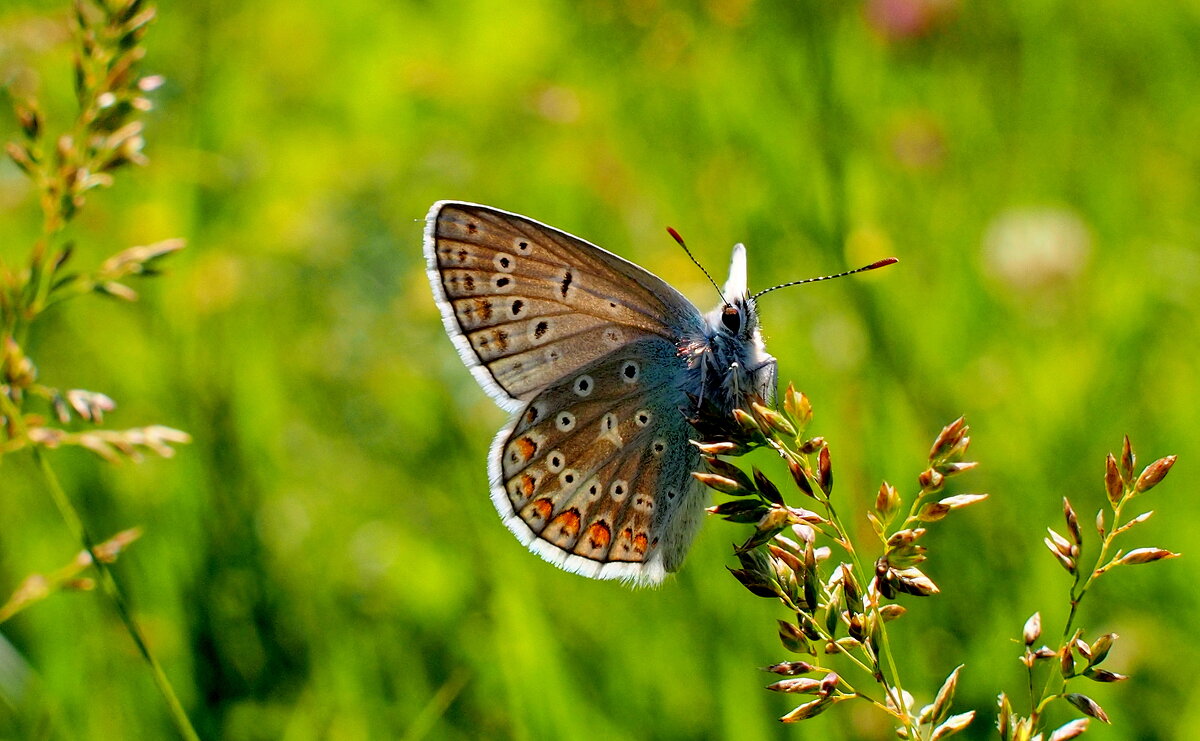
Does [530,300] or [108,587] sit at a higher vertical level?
[530,300]

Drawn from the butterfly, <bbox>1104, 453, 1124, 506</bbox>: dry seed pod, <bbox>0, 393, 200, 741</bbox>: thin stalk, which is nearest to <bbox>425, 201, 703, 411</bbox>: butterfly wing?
the butterfly

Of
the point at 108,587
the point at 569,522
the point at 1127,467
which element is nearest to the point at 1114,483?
the point at 1127,467

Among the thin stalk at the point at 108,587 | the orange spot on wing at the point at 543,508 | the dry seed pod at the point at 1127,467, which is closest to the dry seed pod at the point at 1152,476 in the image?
the dry seed pod at the point at 1127,467

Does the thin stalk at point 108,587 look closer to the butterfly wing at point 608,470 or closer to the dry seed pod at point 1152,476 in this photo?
the butterfly wing at point 608,470

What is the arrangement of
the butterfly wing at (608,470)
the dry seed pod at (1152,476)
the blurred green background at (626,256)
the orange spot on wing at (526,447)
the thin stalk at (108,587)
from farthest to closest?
the blurred green background at (626,256) → the orange spot on wing at (526,447) → the butterfly wing at (608,470) → the thin stalk at (108,587) → the dry seed pod at (1152,476)

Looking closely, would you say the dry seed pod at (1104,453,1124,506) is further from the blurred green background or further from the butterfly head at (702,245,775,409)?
the blurred green background

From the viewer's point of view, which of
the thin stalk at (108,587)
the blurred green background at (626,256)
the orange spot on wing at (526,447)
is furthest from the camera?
the blurred green background at (626,256)

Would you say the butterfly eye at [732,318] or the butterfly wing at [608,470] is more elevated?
the butterfly eye at [732,318]

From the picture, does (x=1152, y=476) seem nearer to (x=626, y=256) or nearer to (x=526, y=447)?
(x=526, y=447)
